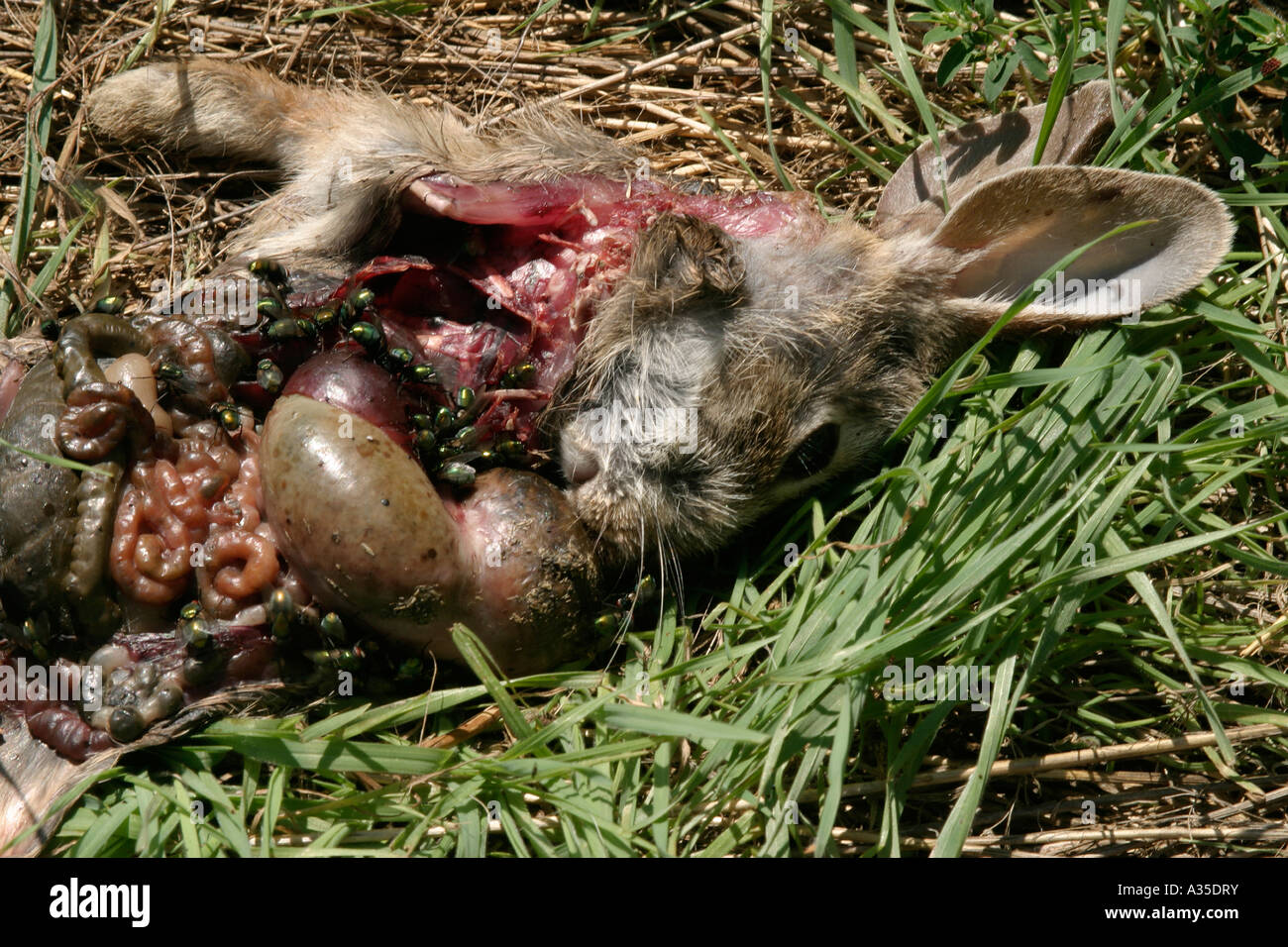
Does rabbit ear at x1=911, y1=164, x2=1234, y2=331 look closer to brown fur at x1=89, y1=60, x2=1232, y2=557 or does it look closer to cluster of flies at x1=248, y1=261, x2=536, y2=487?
brown fur at x1=89, y1=60, x2=1232, y2=557

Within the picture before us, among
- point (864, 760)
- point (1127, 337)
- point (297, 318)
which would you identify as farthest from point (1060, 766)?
point (297, 318)

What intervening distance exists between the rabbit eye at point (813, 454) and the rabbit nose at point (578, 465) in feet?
2.17

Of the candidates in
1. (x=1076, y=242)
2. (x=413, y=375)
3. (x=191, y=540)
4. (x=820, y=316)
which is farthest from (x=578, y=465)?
(x=1076, y=242)

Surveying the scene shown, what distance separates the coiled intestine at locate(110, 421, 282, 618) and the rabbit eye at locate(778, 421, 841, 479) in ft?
5.55

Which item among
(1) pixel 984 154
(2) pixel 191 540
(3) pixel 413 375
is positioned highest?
(1) pixel 984 154

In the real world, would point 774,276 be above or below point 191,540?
above

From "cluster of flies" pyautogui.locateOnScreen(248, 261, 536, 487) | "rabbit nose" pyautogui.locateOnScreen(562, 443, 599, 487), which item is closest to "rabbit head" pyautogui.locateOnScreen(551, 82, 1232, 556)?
"rabbit nose" pyautogui.locateOnScreen(562, 443, 599, 487)

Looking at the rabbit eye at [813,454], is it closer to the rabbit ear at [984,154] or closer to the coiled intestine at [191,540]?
the rabbit ear at [984,154]

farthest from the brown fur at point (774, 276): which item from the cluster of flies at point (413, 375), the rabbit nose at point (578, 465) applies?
the cluster of flies at point (413, 375)

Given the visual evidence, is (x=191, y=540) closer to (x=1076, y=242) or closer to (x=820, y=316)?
(x=820, y=316)

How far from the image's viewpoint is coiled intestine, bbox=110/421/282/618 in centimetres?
313

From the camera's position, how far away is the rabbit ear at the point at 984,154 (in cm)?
376

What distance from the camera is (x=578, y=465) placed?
137 inches

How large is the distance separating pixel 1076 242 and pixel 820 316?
3.07 feet
